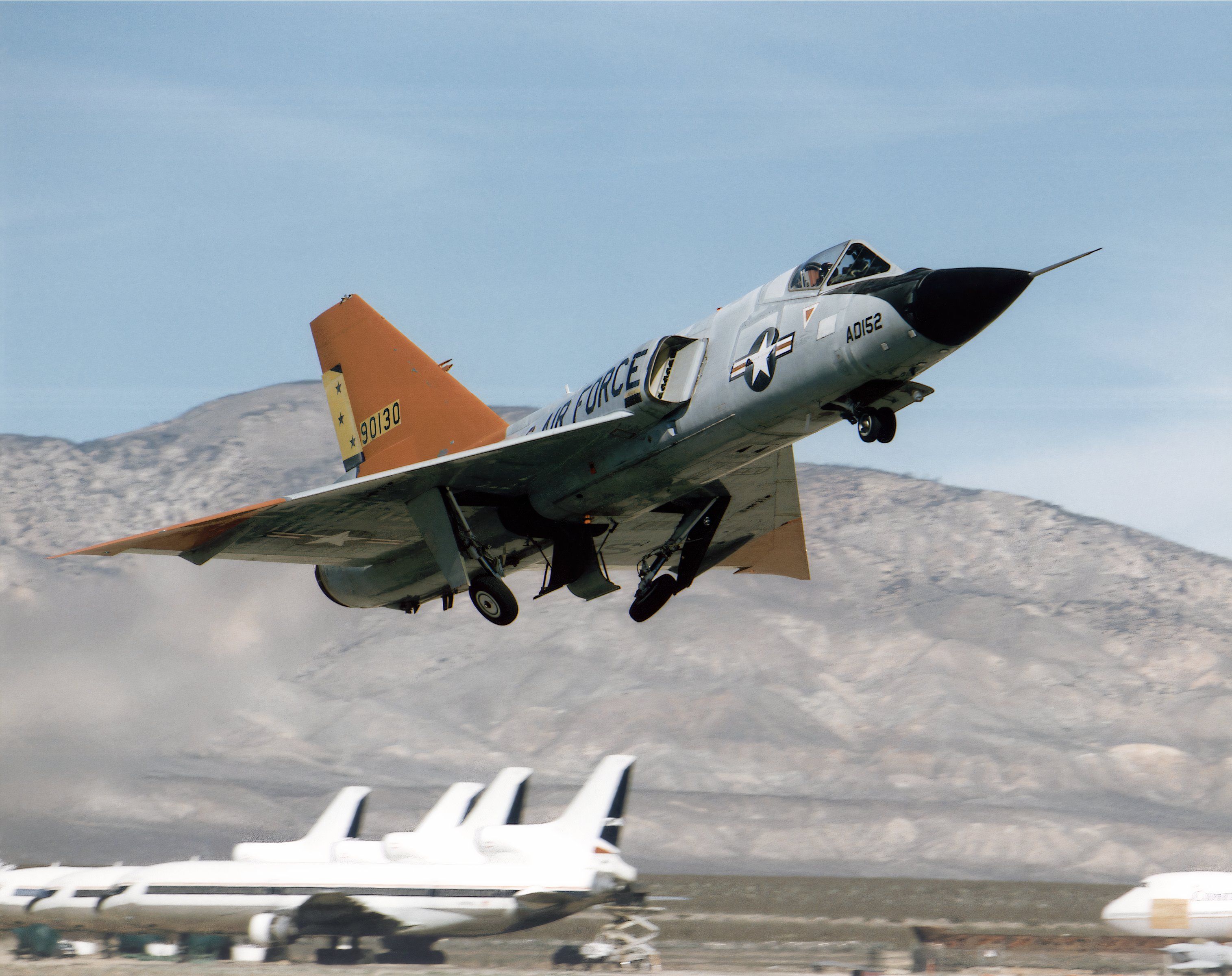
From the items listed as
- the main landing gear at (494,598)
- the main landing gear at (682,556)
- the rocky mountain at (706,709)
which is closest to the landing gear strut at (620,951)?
the main landing gear at (682,556)

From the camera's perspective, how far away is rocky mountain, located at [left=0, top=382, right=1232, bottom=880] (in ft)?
412

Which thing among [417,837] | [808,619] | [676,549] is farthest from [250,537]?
[808,619]

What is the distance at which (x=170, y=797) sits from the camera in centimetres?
13475

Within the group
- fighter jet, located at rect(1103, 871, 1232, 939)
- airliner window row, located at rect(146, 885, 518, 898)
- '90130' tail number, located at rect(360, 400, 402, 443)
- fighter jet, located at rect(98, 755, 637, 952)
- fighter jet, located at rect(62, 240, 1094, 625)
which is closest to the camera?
fighter jet, located at rect(62, 240, 1094, 625)

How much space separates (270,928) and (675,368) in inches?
1401

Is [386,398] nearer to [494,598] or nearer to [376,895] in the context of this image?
[494,598]

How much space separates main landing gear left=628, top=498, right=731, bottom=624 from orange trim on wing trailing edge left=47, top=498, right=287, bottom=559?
20.2ft

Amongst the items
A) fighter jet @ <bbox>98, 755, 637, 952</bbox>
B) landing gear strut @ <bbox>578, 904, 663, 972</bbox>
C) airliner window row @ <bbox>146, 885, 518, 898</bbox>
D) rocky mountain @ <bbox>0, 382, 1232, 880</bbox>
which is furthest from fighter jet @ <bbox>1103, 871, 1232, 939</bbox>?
rocky mountain @ <bbox>0, 382, 1232, 880</bbox>

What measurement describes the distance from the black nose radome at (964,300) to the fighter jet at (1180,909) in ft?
142

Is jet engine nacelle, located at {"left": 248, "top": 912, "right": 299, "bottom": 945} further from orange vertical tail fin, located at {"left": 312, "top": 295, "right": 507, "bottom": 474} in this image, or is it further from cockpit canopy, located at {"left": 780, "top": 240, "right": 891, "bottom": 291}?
cockpit canopy, located at {"left": 780, "top": 240, "right": 891, "bottom": 291}

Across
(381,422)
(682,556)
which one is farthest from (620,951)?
(682,556)

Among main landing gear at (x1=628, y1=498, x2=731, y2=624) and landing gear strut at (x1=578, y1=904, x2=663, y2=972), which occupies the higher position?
main landing gear at (x1=628, y1=498, x2=731, y2=624)

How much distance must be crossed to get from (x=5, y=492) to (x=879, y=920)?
533 ft

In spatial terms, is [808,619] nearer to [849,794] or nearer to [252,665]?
[849,794]
